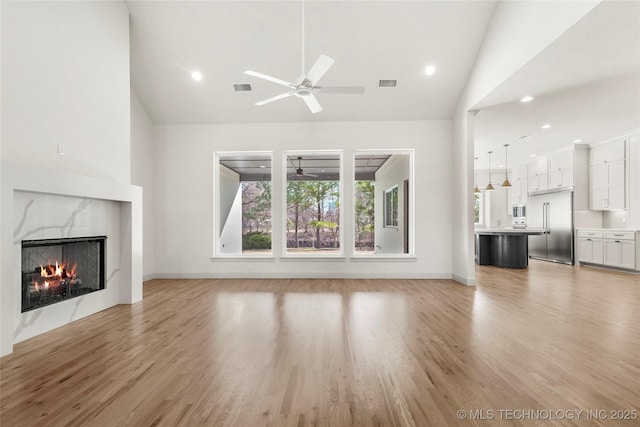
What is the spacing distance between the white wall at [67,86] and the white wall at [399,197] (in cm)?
479

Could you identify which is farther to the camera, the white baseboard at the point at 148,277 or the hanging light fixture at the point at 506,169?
the hanging light fixture at the point at 506,169

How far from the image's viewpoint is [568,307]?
4.06 m

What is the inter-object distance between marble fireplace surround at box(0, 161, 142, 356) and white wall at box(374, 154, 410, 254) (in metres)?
4.51

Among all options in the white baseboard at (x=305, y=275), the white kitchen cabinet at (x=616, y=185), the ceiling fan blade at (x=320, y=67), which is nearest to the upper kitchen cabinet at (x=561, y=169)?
the white kitchen cabinet at (x=616, y=185)

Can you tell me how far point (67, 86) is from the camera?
344 centimetres

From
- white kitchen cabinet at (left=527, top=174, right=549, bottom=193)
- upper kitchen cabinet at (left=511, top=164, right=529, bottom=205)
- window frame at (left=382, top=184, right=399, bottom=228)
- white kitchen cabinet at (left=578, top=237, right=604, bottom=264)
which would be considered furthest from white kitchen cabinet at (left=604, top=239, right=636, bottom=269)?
window frame at (left=382, top=184, right=399, bottom=228)

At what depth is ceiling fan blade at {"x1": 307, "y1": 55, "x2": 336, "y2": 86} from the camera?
297 cm

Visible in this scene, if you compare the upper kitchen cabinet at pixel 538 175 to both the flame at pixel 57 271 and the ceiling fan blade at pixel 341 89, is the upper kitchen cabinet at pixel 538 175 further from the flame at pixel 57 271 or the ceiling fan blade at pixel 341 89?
the flame at pixel 57 271

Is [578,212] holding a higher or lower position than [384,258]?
higher

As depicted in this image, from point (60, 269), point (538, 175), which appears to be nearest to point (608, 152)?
point (538, 175)

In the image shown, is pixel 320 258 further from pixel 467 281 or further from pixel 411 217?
pixel 467 281

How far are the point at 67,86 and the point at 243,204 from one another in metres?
3.54

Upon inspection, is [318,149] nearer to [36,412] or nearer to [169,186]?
[169,186]

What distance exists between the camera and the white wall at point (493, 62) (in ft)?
10.5
